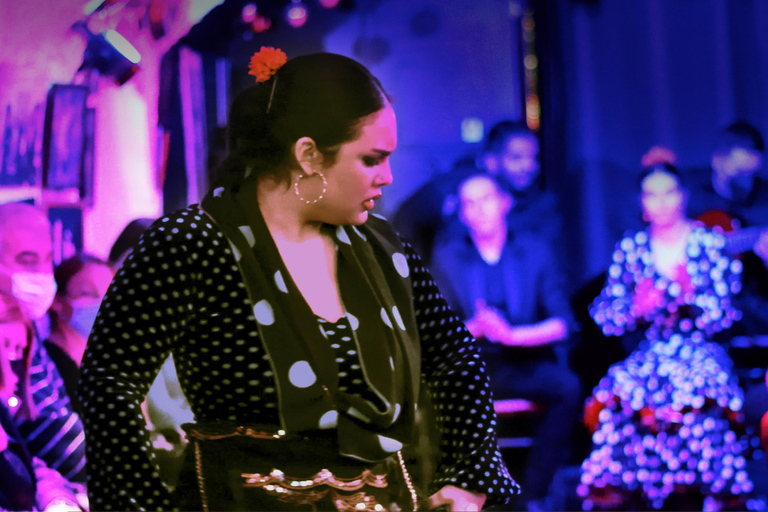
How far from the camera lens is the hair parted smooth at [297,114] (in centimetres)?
144

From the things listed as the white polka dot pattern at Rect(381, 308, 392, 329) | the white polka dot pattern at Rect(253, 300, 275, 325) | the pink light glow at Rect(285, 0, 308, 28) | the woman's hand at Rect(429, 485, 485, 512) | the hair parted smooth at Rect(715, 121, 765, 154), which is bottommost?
the woman's hand at Rect(429, 485, 485, 512)

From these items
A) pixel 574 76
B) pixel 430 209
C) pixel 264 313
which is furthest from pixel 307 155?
pixel 574 76

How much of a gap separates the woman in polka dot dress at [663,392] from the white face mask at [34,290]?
1.45 metres

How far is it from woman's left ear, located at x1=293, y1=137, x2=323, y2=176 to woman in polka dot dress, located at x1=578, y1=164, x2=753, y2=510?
0.93 meters

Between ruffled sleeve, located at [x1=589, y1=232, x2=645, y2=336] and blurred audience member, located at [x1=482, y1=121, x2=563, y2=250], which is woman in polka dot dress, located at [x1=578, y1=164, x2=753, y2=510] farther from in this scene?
blurred audience member, located at [x1=482, y1=121, x2=563, y2=250]

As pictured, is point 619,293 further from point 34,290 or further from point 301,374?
point 34,290

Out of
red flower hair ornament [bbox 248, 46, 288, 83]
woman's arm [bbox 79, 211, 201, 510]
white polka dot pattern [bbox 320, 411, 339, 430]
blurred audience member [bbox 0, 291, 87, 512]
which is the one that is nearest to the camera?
woman's arm [bbox 79, 211, 201, 510]

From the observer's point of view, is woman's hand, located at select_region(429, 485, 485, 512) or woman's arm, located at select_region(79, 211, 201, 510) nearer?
woman's arm, located at select_region(79, 211, 201, 510)

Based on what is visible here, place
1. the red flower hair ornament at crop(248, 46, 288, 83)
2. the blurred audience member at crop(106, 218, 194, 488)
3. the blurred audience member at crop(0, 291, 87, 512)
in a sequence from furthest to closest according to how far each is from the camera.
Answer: the blurred audience member at crop(0, 291, 87, 512) → the blurred audience member at crop(106, 218, 194, 488) → the red flower hair ornament at crop(248, 46, 288, 83)

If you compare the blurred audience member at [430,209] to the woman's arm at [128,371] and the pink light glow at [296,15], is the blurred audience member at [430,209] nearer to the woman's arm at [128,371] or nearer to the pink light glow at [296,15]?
the pink light glow at [296,15]

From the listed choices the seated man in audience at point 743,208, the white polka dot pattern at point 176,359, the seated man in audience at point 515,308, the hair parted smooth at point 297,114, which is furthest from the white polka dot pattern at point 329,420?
the seated man in audience at point 743,208

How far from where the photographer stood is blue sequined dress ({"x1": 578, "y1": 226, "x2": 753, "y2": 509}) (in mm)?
1964

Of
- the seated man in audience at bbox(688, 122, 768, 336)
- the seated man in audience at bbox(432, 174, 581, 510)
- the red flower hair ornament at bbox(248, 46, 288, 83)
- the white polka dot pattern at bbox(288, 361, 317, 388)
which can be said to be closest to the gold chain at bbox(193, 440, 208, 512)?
the white polka dot pattern at bbox(288, 361, 317, 388)

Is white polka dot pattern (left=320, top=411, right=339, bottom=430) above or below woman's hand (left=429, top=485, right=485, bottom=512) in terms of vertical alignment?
above
